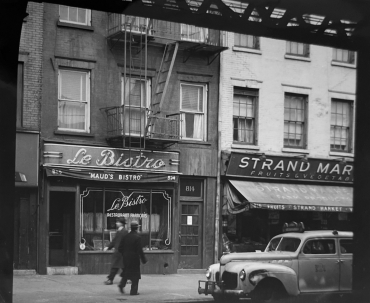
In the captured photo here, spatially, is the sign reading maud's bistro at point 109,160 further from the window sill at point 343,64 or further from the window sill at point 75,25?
the window sill at point 343,64

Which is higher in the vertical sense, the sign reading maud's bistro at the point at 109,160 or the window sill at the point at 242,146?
the window sill at the point at 242,146

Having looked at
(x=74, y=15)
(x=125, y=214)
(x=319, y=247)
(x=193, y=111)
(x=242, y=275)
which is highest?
(x=74, y=15)

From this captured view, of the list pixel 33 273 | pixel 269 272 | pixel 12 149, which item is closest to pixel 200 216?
pixel 33 273

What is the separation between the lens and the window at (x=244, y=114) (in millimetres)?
24125

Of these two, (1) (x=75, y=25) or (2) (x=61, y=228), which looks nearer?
(2) (x=61, y=228)

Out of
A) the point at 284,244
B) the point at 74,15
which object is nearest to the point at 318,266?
the point at 284,244

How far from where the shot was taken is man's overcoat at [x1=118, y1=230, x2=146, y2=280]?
15.3m

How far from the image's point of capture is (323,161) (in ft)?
84.2

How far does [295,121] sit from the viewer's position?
82.1ft

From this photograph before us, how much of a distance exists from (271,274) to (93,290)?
551cm

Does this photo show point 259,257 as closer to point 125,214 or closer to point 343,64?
point 125,214

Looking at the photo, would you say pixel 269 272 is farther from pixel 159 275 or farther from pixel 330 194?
pixel 330 194

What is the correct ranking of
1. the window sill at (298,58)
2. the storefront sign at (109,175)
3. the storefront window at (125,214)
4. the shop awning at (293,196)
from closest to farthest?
the storefront sign at (109,175)
the storefront window at (125,214)
the shop awning at (293,196)
the window sill at (298,58)

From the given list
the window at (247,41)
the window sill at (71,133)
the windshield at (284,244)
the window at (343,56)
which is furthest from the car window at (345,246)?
the window at (343,56)
